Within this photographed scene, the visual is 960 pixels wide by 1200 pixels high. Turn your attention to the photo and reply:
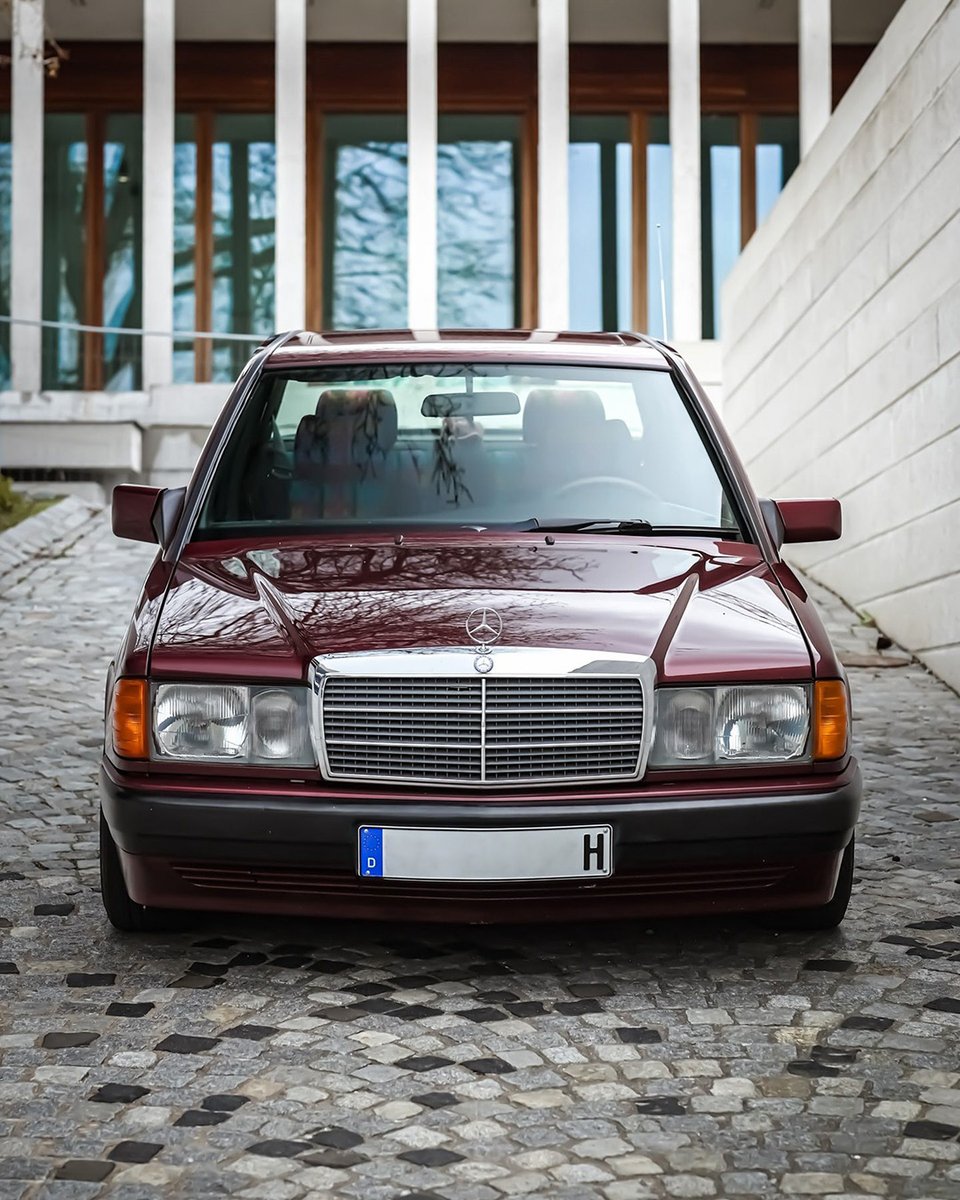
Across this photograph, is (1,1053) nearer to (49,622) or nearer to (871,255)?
(49,622)

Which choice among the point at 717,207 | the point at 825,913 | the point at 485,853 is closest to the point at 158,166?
the point at 717,207

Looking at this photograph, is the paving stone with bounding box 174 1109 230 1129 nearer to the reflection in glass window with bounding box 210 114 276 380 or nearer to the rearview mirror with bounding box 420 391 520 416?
the rearview mirror with bounding box 420 391 520 416

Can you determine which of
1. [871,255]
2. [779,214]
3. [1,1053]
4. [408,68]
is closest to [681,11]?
[408,68]

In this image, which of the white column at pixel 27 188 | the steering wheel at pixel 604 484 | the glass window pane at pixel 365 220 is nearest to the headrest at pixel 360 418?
the steering wheel at pixel 604 484

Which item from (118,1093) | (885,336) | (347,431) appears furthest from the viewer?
(885,336)

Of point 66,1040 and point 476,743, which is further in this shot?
point 476,743

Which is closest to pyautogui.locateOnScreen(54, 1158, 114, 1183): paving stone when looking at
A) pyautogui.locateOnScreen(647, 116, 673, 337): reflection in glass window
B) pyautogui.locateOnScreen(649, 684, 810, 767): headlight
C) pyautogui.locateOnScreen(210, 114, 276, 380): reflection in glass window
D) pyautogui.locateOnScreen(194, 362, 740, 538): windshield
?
pyautogui.locateOnScreen(649, 684, 810, 767): headlight

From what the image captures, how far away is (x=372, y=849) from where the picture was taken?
3588mm

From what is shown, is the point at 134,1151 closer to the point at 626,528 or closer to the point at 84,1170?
the point at 84,1170

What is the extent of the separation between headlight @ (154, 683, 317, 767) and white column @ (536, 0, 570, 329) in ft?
53.4

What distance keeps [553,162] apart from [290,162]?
3.33m

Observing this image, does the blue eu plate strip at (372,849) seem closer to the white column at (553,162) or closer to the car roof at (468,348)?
the car roof at (468,348)

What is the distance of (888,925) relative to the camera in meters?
4.38

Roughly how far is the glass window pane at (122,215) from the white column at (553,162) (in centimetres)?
576
